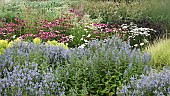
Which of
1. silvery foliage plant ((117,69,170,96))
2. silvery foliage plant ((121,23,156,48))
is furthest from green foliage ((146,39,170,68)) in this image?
silvery foliage plant ((121,23,156,48))

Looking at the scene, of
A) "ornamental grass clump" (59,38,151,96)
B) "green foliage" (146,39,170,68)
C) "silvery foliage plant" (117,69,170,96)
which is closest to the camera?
"silvery foliage plant" (117,69,170,96)

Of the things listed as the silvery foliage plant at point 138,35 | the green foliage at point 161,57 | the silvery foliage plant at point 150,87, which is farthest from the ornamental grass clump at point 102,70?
the silvery foliage plant at point 138,35

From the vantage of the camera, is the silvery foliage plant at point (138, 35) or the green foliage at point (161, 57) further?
the silvery foliage plant at point (138, 35)

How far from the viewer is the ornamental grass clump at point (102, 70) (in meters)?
4.21

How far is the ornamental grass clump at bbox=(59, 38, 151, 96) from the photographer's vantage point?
4.21 meters

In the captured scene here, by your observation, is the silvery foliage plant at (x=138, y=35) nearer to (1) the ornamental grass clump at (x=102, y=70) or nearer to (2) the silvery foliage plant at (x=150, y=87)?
(1) the ornamental grass clump at (x=102, y=70)

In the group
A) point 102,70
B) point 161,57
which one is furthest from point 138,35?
point 102,70

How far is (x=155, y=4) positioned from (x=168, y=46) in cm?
425

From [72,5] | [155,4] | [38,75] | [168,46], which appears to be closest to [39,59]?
[38,75]

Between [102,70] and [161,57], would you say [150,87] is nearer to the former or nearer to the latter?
[102,70]

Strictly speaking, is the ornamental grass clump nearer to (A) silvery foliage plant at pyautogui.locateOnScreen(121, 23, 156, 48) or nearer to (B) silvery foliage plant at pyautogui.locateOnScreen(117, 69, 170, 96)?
(B) silvery foliage plant at pyautogui.locateOnScreen(117, 69, 170, 96)

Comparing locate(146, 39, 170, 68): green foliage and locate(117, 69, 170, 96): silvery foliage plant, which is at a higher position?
locate(117, 69, 170, 96): silvery foliage plant

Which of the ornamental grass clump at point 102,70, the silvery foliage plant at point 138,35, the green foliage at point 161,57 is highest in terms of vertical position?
the ornamental grass clump at point 102,70

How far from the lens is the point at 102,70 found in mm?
4355
